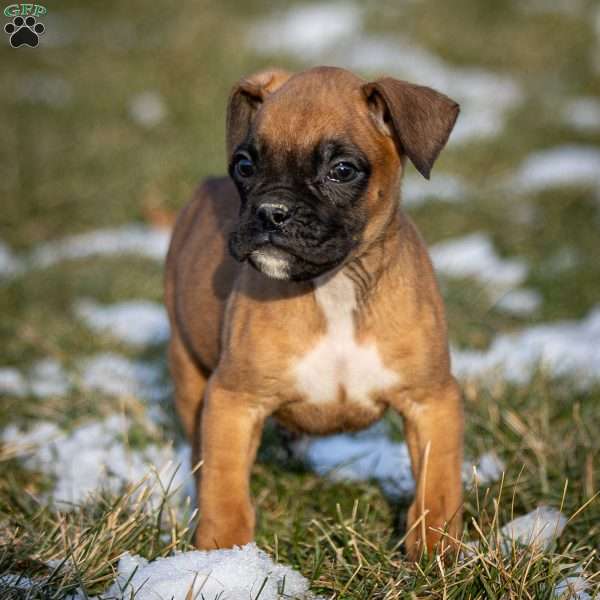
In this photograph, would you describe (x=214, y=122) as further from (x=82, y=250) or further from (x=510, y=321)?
(x=510, y=321)

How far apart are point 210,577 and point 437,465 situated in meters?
1.01

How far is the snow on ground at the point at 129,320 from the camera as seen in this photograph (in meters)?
7.13

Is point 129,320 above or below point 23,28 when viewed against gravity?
below

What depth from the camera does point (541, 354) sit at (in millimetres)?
5926

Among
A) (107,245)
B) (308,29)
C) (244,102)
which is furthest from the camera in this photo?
(308,29)

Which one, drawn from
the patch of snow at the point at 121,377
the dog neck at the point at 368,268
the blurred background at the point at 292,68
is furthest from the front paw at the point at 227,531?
the blurred background at the point at 292,68

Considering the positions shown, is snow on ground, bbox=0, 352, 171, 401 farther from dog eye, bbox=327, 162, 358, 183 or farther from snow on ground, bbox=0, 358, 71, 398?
dog eye, bbox=327, 162, 358, 183

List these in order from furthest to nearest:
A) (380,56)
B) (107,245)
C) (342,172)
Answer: (380,56) → (107,245) → (342,172)

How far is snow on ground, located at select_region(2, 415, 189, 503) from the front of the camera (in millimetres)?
4602

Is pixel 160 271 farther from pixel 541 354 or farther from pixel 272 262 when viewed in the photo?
pixel 272 262

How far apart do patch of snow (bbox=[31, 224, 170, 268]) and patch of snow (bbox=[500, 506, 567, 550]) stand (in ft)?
18.4

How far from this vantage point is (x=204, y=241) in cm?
462

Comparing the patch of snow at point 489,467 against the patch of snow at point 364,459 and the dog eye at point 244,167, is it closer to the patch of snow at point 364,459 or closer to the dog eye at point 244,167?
the patch of snow at point 364,459

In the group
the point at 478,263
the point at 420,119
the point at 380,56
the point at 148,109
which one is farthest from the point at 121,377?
the point at 380,56
